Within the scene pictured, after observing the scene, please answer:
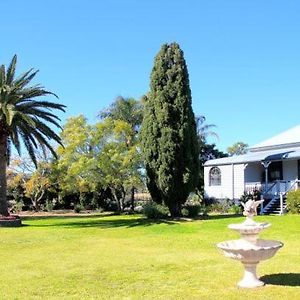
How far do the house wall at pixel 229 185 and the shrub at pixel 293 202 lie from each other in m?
6.33

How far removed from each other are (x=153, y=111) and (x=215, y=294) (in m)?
20.6

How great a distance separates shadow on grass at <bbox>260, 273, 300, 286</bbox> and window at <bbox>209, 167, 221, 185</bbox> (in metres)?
26.2

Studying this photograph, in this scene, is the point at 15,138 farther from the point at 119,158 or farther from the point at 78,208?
the point at 78,208

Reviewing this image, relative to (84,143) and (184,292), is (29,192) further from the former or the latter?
(184,292)

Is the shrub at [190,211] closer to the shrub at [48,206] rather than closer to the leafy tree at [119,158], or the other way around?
the leafy tree at [119,158]

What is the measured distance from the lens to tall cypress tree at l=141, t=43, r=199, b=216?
27.6m

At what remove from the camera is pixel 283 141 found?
34.8 m

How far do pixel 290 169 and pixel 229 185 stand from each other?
486 centimetres

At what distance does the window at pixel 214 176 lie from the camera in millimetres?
36997

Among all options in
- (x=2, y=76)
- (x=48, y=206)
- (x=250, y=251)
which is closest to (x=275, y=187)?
(x=2, y=76)

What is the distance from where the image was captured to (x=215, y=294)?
29.9 feet

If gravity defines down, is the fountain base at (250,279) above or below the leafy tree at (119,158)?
below

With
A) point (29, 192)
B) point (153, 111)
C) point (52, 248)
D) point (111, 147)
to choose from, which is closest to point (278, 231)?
point (52, 248)

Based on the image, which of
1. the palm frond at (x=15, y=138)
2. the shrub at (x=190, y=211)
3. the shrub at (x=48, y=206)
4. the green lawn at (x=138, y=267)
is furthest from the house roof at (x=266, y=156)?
the shrub at (x=48, y=206)
